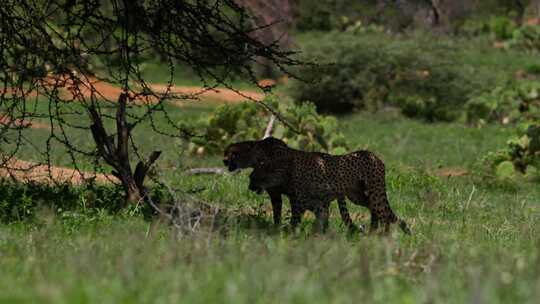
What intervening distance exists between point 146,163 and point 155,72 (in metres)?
26.0

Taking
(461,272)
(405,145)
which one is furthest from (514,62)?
(461,272)

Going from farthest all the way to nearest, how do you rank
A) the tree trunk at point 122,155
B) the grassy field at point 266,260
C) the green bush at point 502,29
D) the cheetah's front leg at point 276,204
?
the green bush at point 502,29 < the tree trunk at point 122,155 < the cheetah's front leg at point 276,204 < the grassy field at point 266,260

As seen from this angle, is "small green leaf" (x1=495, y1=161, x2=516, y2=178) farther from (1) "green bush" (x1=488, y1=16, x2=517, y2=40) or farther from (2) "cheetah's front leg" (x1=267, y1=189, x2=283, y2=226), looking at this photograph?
(1) "green bush" (x1=488, y1=16, x2=517, y2=40)

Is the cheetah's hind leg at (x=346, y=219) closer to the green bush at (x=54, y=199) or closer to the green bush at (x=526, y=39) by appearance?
the green bush at (x=54, y=199)

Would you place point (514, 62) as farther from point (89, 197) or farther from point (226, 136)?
point (89, 197)

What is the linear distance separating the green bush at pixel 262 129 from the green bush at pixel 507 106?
332 inches

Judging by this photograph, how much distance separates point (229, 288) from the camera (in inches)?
175

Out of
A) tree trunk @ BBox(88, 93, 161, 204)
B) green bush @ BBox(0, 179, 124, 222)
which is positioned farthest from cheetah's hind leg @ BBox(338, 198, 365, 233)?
green bush @ BBox(0, 179, 124, 222)

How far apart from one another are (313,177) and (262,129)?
29.0 ft

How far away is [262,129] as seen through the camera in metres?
17.7

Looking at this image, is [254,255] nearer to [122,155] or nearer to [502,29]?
[122,155]

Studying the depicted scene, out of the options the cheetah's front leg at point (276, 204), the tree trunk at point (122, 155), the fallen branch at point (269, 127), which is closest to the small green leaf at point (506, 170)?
the fallen branch at point (269, 127)

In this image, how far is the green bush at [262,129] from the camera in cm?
1752

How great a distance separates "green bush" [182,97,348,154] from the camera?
17.5 metres
